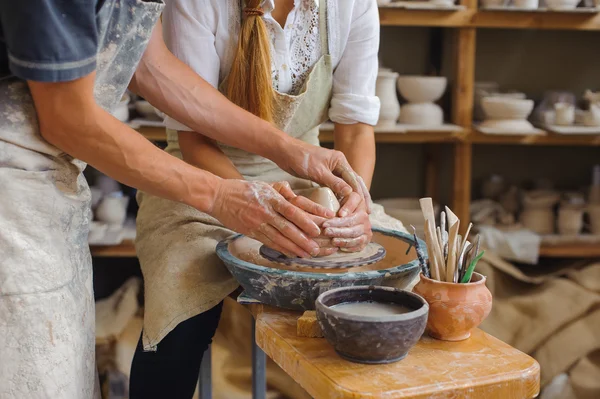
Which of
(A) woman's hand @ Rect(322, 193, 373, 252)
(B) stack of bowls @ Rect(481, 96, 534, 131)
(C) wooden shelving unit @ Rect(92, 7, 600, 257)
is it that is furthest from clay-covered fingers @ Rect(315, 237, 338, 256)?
(B) stack of bowls @ Rect(481, 96, 534, 131)

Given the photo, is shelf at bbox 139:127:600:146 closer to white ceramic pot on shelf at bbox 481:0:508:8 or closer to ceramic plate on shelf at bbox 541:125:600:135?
ceramic plate on shelf at bbox 541:125:600:135

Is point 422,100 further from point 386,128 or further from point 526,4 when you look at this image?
point 526,4

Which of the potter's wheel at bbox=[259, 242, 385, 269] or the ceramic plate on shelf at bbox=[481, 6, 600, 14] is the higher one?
the ceramic plate on shelf at bbox=[481, 6, 600, 14]

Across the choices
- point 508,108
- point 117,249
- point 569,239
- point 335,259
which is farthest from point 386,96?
point 335,259

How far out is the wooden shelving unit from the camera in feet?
9.18

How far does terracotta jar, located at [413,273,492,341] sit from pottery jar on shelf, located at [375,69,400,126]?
1849 millimetres

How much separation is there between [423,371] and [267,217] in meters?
0.42

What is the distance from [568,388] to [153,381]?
1.75 metres

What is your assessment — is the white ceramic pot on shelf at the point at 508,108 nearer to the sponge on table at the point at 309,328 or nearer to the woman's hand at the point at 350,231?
the woman's hand at the point at 350,231

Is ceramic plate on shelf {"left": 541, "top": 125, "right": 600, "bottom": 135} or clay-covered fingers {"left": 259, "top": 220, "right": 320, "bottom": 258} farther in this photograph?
ceramic plate on shelf {"left": 541, "top": 125, "right": 600, "bottom": 135}

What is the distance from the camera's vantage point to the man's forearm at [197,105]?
5.01 feet

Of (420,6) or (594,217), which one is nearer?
(420,6)

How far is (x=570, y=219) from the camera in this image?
3035 millimetres

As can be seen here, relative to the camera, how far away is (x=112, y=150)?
1198 mm
